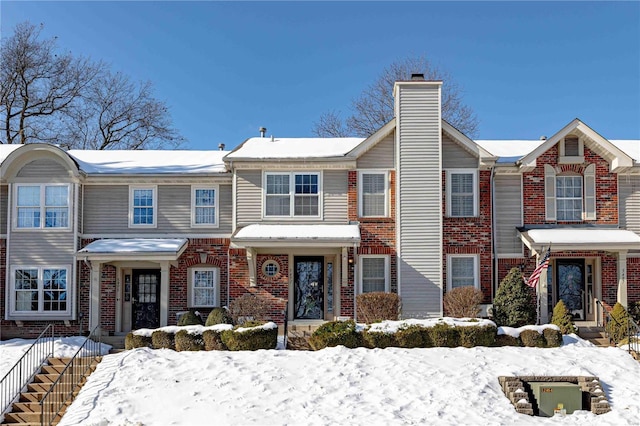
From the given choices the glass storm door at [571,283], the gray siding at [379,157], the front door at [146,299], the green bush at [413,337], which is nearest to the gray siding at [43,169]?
the front door at [146,299]

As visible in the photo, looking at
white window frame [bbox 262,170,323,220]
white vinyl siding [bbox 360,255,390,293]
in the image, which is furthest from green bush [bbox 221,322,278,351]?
white window frame [bbox 262,170,323,220]

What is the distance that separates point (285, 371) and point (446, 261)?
7133mm

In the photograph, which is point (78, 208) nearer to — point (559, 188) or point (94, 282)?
point (94, 282)

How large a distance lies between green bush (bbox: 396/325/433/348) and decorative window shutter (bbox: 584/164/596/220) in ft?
24.1

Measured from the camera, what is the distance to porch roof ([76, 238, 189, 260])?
16.4m

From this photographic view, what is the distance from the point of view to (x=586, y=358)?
13.2 metres

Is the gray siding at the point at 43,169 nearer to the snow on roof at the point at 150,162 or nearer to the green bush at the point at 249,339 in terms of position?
the snow on roof at the point at 150,162

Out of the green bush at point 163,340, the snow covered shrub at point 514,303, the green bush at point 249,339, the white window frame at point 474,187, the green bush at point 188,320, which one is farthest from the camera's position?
the white window frame at point 474,187

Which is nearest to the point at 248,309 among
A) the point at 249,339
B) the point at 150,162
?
the point at 249,339

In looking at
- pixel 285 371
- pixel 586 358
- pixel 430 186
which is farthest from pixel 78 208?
pixel 586 358

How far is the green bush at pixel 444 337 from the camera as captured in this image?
1384 centimetres

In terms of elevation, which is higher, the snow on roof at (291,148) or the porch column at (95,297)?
the snow on roof at (291,148)

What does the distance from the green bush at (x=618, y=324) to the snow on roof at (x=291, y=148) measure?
28.8 feet

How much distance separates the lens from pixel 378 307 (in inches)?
637
